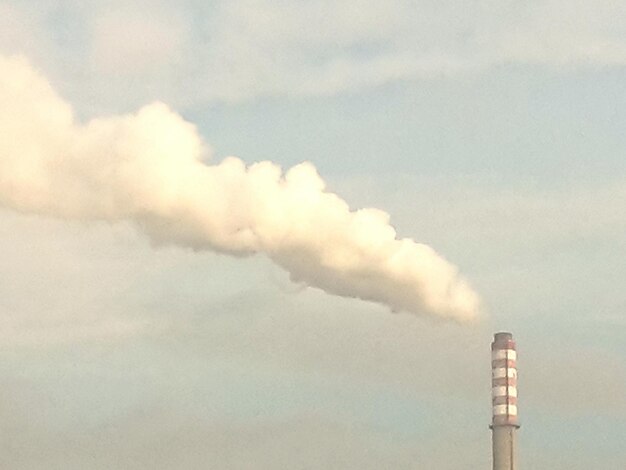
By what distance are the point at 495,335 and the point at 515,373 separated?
272 centimetres

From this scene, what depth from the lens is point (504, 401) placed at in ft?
422

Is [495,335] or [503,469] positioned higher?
[495,335]

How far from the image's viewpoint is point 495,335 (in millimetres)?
130000

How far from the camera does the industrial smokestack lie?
128 metres

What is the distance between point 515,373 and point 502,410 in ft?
8.99

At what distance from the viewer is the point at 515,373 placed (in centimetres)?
12975

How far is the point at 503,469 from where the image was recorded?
127000 mm

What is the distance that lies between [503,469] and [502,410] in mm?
3853

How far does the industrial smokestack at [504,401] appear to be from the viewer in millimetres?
127688

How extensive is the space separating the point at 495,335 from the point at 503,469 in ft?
28.7
